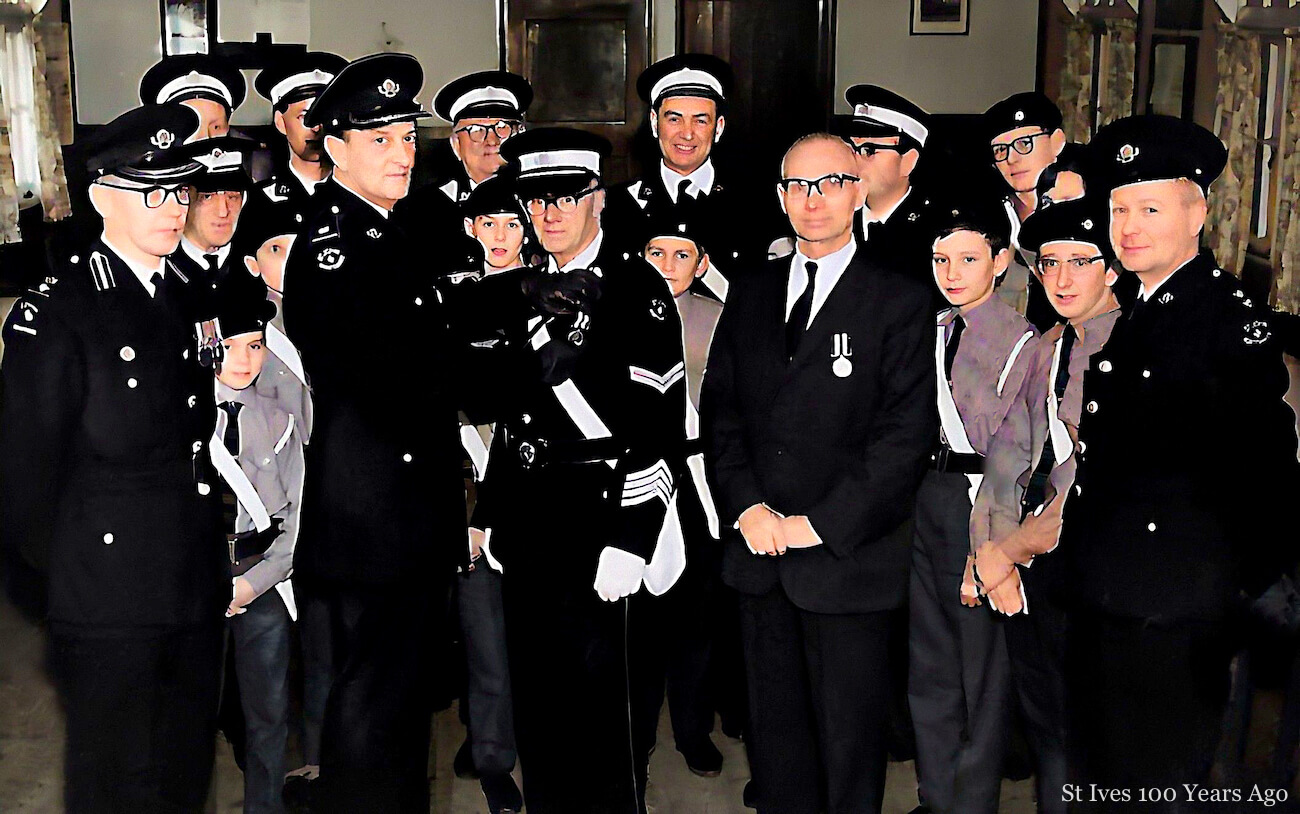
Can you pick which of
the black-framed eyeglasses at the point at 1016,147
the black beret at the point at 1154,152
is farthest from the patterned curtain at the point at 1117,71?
the black beret at the point at 1154,152

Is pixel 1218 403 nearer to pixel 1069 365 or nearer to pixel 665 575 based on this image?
pixel 1069 365

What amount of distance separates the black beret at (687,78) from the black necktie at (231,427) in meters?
1.39

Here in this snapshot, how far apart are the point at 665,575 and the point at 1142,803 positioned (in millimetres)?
1158

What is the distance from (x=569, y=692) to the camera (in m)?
2.94

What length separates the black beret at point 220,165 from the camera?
305 cm

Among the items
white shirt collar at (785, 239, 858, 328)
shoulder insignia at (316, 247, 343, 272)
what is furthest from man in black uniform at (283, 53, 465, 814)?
white shirt collar at (785, 239, 858, 328)

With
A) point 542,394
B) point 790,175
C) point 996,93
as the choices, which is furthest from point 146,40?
point 996,93

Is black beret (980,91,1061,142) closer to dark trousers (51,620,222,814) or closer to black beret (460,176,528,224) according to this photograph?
black beret (460,176,528,224)

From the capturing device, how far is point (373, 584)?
10.2 ft

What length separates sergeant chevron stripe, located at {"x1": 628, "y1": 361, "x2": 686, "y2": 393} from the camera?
288 centimetres

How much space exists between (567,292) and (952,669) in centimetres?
127

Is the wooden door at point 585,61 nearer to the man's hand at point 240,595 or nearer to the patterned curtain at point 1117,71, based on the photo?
the patterned curtain at point 1117,71

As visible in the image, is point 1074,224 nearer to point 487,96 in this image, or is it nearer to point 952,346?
point 952,346

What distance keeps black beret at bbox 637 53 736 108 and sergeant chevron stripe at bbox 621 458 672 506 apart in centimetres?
120
